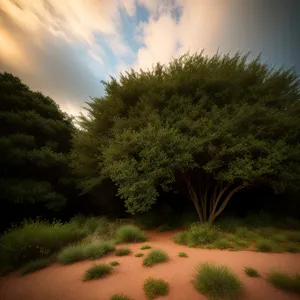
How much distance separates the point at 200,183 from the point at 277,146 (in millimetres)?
4376

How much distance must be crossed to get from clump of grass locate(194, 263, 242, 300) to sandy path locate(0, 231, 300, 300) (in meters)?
0.14

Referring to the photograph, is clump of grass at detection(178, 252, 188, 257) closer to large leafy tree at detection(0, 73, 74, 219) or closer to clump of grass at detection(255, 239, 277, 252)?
clump of grass at detection(255, 239, 277, 252)

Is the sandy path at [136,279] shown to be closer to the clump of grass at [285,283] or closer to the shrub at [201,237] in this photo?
the clump of grass at [285,283]

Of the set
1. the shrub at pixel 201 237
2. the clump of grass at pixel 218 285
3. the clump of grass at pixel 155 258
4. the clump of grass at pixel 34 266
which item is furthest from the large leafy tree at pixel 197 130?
the clump of grass at pixel 218 285

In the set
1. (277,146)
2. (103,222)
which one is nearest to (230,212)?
(277,146)

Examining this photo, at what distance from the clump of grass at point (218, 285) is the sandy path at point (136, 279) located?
0.48ft

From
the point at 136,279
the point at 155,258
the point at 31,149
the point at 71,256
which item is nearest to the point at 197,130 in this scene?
the point at 155,258

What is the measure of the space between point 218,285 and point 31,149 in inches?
468

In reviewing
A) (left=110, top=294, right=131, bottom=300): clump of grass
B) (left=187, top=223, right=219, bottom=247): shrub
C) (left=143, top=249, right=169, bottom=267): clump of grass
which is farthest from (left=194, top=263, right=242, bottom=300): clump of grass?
(left=187, top=223, right=219, bottom=247): shrub

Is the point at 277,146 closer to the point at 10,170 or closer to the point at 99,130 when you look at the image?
the point at 99,130

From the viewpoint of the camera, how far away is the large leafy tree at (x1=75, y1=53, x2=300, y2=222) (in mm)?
7305

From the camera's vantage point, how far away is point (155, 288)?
326 cm

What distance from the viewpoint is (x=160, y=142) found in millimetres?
7418

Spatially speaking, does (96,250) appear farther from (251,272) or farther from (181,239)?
(251,272)
